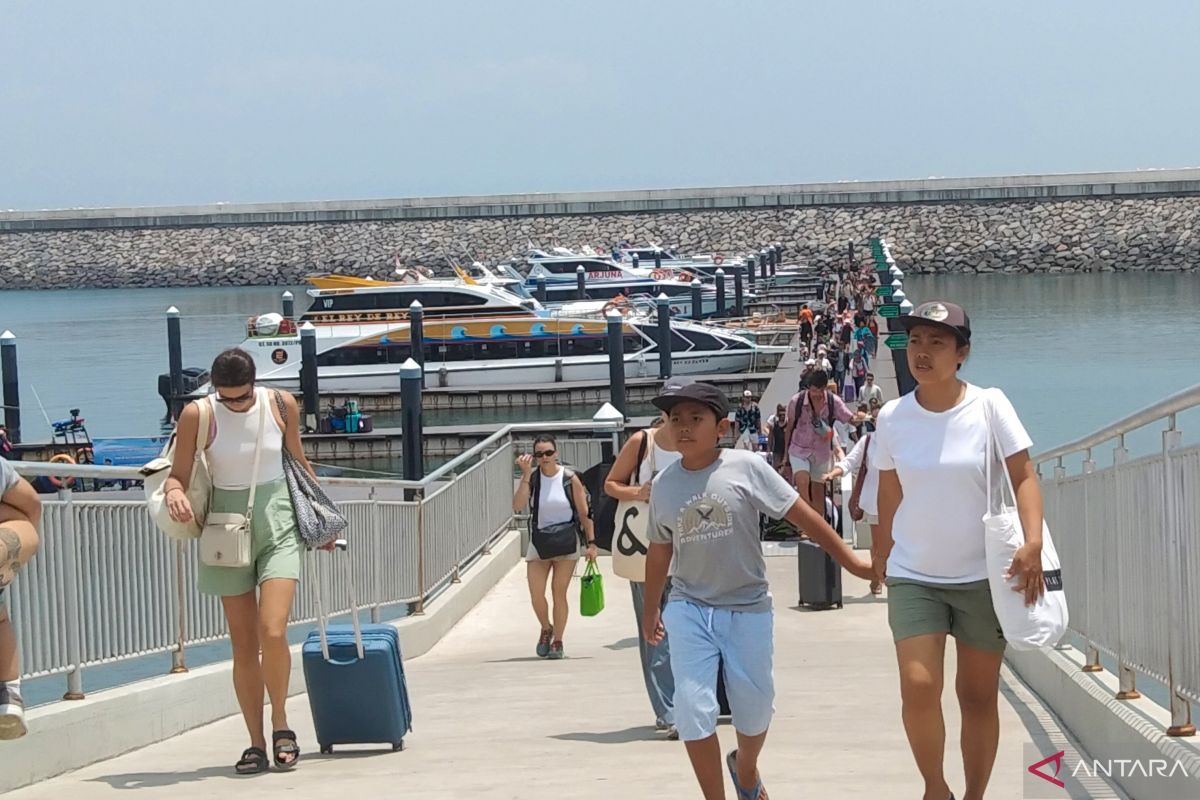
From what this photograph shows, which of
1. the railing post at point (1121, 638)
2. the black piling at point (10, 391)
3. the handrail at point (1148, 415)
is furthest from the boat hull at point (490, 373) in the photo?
the railing post at point (1121, 638)

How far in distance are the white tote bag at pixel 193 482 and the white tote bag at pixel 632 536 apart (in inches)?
73.4

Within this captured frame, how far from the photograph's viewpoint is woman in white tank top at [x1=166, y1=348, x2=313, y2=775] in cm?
726

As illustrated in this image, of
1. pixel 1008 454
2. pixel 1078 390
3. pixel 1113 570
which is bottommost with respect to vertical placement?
pixel 1078 390

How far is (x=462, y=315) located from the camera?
4809cm

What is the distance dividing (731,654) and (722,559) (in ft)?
1.05

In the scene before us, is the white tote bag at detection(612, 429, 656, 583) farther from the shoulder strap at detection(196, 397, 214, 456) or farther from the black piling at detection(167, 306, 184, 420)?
the black piling at detection(167, 306, 184, 420)

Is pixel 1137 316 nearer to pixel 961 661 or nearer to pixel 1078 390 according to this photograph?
pixel 1078 390

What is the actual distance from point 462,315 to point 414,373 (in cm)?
2073

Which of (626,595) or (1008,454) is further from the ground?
(1008,454)

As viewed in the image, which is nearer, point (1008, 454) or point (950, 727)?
point (1008, 454)

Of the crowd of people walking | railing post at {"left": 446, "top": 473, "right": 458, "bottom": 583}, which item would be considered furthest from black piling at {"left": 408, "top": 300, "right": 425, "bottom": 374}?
the crowd of people walking

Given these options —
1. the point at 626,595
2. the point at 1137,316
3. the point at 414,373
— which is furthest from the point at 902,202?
the point at 626,595

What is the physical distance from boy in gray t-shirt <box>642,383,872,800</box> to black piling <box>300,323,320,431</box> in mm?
34234

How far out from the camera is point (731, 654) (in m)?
6.28
